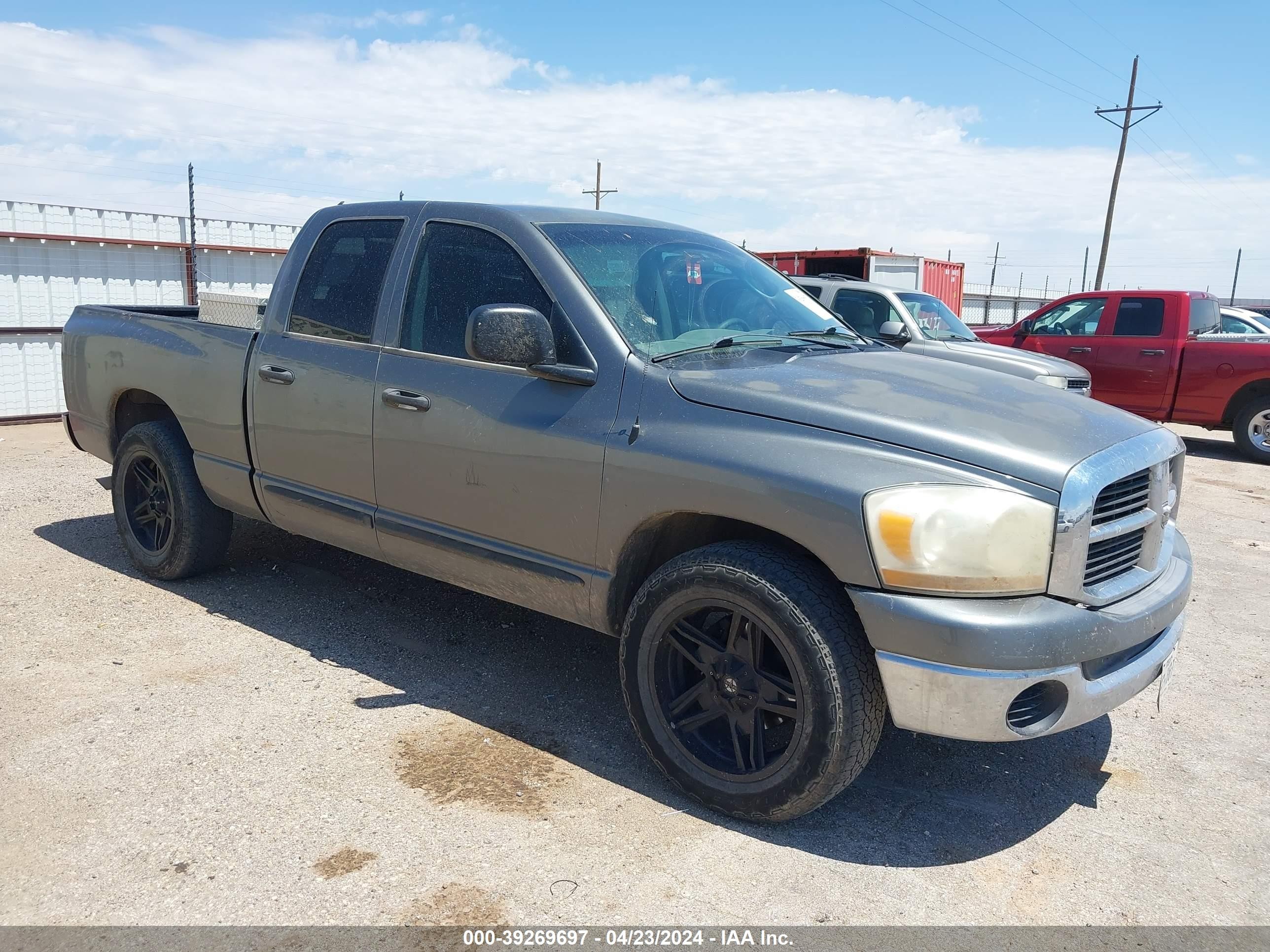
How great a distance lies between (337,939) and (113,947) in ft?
1.82

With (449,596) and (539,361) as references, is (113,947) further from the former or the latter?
(449,596)

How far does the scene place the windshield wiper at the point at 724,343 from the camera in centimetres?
353

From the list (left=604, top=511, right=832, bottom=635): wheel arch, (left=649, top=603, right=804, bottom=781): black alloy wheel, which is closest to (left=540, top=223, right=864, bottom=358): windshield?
(left=604, top=511, right=832, bottom=635): wheel arch

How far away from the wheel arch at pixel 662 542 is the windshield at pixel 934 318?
7.53m

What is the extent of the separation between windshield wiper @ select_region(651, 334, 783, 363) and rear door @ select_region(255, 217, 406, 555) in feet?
4.33

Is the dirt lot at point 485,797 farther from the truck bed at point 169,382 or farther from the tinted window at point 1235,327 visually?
the tinted window at point 1235,327

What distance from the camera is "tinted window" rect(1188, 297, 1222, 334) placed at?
12094 mm

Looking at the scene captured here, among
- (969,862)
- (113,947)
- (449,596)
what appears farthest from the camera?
(449,596)

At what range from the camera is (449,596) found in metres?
5.32

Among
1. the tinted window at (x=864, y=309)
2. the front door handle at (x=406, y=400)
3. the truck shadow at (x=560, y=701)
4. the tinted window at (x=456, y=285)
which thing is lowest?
the truck shadow at (x=560, y=701)

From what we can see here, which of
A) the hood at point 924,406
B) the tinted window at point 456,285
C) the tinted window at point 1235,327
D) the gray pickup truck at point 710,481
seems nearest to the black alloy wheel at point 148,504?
the gray pickup truck at point 710,481

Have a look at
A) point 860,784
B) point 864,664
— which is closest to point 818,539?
point 864,664

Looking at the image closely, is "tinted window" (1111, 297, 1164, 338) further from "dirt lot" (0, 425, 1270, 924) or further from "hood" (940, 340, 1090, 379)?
"dirt lot" (0, 425, 1270, 924)

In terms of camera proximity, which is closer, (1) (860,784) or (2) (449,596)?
(1) (860,784)
